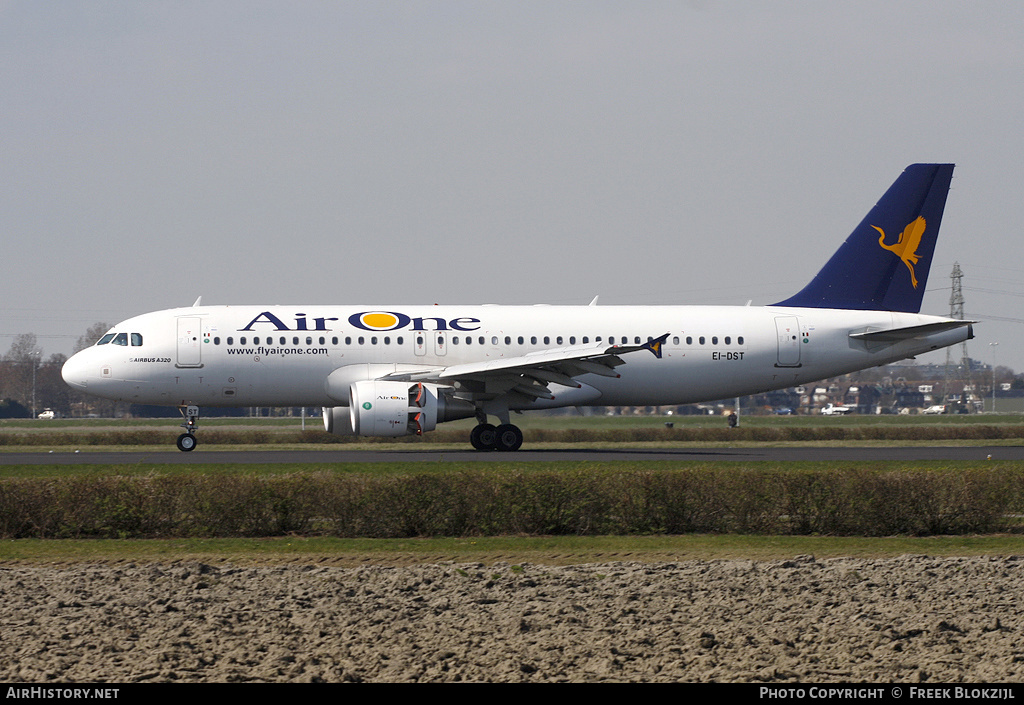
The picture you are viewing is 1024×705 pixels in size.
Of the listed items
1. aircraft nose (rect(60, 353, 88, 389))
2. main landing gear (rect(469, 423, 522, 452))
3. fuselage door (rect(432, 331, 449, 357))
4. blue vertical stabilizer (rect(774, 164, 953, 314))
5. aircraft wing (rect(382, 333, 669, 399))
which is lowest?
main landing gear (rect(469, 423, 522, 452))

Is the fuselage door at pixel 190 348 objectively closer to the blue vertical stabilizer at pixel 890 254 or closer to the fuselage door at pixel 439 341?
the fuselage door at pixel 439 341

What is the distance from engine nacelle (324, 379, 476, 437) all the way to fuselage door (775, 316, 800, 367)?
10450 millimetres

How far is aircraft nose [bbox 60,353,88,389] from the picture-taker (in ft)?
104

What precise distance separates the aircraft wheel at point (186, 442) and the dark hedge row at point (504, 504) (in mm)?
15566

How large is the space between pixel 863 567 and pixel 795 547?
190 centimetres

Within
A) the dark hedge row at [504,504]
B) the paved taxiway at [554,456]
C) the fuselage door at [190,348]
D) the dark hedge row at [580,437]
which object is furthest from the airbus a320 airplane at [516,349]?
the dark hedge row at [504,504]

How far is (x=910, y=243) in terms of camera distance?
3459 centimetres

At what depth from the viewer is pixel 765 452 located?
31047 mm

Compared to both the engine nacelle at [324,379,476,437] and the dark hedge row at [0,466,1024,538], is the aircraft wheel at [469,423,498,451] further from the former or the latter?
the dark hedge row at [0,466,1024,538]

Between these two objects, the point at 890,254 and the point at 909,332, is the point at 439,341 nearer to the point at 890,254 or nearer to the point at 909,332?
the point at 909,332

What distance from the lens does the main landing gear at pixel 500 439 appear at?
30.9m

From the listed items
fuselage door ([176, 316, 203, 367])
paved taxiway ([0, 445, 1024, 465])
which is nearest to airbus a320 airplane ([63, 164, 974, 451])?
fuselage door ([176, 316, 203, 367])

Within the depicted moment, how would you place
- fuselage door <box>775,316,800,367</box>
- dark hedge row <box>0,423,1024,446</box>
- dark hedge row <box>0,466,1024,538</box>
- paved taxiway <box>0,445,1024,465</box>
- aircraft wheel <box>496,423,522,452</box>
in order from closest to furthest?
dark hedge row <box>0,466,1024,538</box> → paved taxiway <box>0,445,1024,465</box> → aircraft wheel <box>496,423,522,452</box> → fuselage door <box>775,316,800,367</box> → dark hedge row <box>0,423,1024,446</box>

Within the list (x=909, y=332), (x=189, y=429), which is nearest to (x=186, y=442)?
(x=189, y=429)
